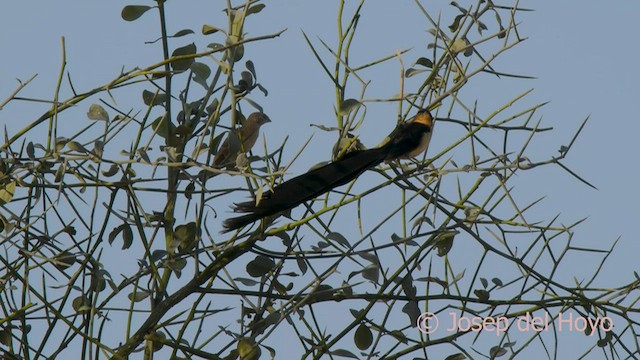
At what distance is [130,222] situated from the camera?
1.68 metres

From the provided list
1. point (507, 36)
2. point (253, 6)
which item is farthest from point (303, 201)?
point (507, 36)

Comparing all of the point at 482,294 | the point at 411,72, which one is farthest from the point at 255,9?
the point at 482,294

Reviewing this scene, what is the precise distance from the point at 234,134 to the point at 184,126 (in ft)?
0.31

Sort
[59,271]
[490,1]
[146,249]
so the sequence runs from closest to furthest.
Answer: [146,249]
[59,271]
[490,1]

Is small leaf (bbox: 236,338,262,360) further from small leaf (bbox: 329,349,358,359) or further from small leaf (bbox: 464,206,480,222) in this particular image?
small leaf (bbox: 464,206,480,222)

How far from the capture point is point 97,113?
170 cm

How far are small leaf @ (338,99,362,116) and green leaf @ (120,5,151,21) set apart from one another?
398mm

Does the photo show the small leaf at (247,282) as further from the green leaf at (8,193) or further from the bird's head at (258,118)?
the green leaf at (8,193)

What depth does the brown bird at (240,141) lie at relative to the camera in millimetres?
1710

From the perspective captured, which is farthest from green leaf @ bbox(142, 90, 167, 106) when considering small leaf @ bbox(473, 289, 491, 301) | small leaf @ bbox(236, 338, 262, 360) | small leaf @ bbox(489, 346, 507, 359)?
small leaf @ bbox(489, 346, 507, 359)

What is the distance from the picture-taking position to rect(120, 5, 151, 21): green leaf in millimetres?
1756

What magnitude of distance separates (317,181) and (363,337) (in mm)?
323

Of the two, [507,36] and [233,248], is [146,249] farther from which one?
[507,36]

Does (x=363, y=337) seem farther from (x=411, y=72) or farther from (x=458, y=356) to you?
(x=411, y=72)
